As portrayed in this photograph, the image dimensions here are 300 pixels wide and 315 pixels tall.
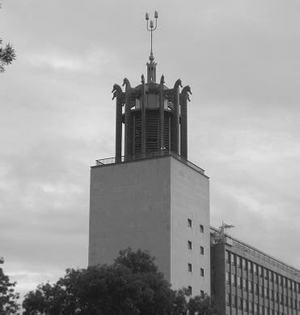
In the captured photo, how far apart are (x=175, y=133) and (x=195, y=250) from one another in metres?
15.7

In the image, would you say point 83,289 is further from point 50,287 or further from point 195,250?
point 195,250

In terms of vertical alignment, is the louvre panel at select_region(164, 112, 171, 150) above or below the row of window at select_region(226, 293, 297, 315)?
above

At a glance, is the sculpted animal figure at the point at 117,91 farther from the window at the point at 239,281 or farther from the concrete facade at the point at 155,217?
the window at the point at 239,281

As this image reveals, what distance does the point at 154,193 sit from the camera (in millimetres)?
113250

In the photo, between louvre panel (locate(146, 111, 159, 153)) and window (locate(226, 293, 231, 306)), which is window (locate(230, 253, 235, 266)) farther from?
louvre panel (locate(146, 111, 159, 153))

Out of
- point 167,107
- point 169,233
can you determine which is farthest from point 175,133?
point 169,233

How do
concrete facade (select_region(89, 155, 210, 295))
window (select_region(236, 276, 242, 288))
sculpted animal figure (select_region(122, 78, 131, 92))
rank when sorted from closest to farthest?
concrete facade (select_region(89, 155, 210, 295))
sculpted animal figure (select_region(122, 78, 131, 92))
window (select_region(236, 276, 242, 288))

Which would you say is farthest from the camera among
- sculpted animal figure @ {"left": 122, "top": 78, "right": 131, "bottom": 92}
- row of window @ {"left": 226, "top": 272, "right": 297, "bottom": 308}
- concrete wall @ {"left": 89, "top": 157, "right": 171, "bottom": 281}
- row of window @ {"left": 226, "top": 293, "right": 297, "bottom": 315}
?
row of window @ {"left": 226, "top": 272, "right": 297, "bottom": 308}

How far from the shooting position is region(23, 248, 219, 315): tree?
3108 inches

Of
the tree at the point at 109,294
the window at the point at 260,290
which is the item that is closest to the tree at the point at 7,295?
the tree at the point at 109,294

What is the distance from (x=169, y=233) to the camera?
10981 centimetres

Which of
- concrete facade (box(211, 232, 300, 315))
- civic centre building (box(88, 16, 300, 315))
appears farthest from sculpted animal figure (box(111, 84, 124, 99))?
concrete facade (box(211, 232, 300, 315))

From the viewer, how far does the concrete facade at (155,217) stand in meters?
110

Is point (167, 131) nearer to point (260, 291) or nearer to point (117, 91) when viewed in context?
point (117, 91)
